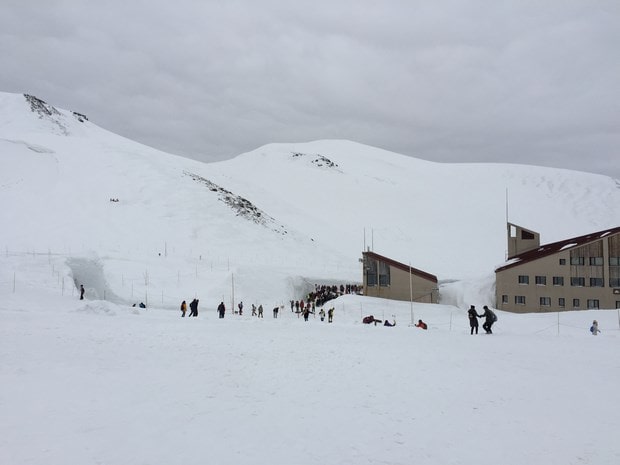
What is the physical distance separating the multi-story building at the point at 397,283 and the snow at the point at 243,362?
2.60m

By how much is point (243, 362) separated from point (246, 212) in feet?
185

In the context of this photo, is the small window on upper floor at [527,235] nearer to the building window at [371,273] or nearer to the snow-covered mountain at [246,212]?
the snow-covered mountain at [246,212]

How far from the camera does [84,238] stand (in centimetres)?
5122

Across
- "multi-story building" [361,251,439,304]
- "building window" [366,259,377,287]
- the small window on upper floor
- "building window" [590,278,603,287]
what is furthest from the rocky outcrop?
"building window" [590,278,603,287]

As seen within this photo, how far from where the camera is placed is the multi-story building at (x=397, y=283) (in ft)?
140

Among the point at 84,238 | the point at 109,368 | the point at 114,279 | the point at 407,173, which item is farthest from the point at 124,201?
the point at 407,173

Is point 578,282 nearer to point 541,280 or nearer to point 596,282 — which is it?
point 596,282

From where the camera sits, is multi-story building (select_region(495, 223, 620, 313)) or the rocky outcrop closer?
multi-story building (select_region(495, 223, 620, 313))

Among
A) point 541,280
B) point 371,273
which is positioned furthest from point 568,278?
point 371,273

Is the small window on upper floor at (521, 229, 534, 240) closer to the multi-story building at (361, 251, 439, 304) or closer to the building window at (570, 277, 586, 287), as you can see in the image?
the building window at (570, 277, 586, 287)

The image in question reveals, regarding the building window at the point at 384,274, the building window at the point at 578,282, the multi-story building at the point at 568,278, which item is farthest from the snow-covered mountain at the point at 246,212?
the building window at the point at 384,274

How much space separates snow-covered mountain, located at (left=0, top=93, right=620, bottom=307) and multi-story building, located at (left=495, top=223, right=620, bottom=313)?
5.81m

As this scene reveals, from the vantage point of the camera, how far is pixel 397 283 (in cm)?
4291

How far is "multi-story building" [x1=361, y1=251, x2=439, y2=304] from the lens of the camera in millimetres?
42688
